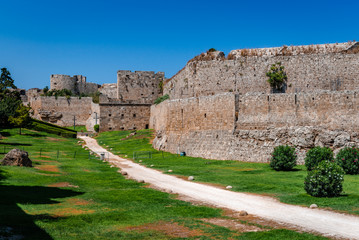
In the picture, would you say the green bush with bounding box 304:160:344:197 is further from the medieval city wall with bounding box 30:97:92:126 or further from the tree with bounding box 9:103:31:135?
the medieval city wall with bounding box 30:97:92:126

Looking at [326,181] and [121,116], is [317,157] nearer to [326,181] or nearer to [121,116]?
[326,181]

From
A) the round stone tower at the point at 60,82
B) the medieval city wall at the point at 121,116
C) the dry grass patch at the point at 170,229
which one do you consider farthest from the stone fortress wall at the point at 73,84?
the dry grass patch at the point at 170,229

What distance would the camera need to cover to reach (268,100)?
2611cm

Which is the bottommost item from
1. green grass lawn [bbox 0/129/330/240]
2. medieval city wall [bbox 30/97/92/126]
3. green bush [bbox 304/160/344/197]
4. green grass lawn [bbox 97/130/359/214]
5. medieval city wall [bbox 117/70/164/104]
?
green grass lawn [bbox 0/129/330/240]

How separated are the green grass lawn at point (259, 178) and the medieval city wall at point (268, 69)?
1004 cm

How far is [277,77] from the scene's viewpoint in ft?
115

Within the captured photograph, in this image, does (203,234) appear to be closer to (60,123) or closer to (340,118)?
(340,118)

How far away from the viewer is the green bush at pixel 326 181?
12.9 metres

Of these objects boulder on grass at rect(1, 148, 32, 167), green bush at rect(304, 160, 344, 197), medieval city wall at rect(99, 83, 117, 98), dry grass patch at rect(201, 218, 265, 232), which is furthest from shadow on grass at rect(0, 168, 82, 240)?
medieval city wall at rect(99, 83, 117, 98)

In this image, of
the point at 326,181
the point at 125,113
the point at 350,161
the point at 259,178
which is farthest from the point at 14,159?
the point at 125,113

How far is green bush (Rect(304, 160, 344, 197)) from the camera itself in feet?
42.2

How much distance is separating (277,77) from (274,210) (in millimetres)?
25598

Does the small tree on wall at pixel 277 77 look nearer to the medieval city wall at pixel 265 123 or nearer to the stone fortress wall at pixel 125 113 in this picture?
the medieval city wall at pixel 265 123

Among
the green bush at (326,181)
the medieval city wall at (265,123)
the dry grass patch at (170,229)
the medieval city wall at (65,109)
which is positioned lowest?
the dry grass patch at (170,229)
